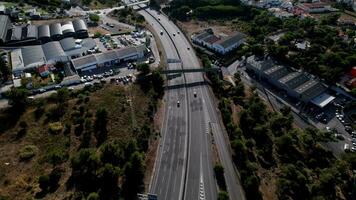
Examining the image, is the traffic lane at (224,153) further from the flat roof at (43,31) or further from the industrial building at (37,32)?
the flat roof at (43,31)

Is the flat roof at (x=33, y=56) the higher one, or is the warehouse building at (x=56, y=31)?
the warehouse building at (x=56, y=31)

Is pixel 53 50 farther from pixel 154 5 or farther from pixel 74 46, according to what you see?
pixel 154 5

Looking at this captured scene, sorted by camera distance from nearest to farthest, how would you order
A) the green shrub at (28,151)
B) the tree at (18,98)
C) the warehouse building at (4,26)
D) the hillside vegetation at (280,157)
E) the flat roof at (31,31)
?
1. the hillside vegetation at (280,157)
2. the green shrub at (28,151)
3. the tree at (18,98)
4. the warehouse building at (4,26)
5. the flat roof at (31,31)

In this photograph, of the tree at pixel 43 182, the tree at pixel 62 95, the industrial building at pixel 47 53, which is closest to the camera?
the tree at pixel 43 182

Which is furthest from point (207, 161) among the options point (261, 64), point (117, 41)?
point (117, 41)

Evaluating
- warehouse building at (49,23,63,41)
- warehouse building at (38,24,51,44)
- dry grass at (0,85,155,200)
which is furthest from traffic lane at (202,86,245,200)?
warehouse building at (38,24,51,44)

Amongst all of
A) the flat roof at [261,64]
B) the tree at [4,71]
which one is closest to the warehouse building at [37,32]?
the tree at [4,71]

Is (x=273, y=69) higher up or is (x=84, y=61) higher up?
(x=84, y=61)
